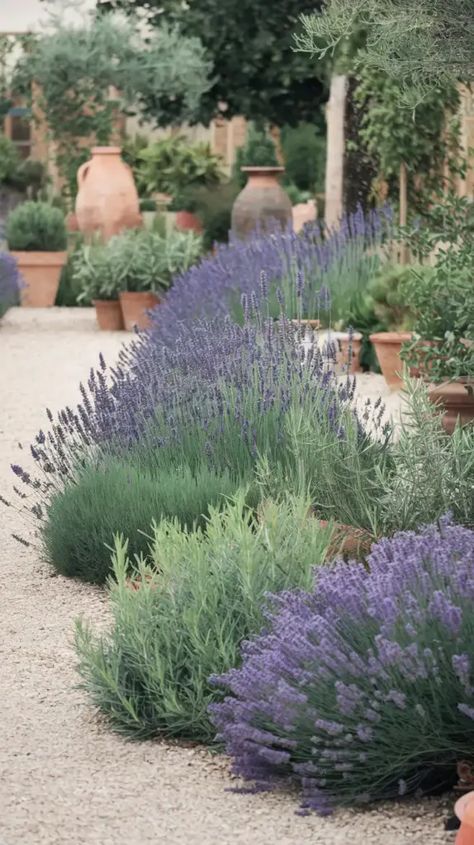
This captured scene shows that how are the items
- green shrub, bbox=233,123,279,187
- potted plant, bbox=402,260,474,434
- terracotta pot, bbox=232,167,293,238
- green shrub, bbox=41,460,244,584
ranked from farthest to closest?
green shrub, bbox=233,123,279,187
terracotta pot, bbox=232,167,293,238
potted plant, bbox=402,260,474,434
green shrub, bbox=41,460,244,584

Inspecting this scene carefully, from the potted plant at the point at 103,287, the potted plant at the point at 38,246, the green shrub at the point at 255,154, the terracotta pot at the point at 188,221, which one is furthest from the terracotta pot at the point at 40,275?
the green shrub at the point at 255,154

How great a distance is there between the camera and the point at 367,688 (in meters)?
3.00

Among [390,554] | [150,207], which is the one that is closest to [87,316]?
[150,207]

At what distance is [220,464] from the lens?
4895 mm

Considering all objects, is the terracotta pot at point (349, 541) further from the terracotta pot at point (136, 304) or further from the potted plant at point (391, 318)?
the terracotta pot at point (136, 304)

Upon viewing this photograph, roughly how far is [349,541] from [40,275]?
10.4 meters

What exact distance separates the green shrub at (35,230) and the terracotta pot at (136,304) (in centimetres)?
249

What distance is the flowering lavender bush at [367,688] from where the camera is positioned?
2924 millimetres

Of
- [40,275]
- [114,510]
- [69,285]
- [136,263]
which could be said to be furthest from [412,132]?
[114,510]

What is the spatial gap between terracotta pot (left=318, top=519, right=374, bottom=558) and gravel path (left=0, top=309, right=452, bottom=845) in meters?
0.69

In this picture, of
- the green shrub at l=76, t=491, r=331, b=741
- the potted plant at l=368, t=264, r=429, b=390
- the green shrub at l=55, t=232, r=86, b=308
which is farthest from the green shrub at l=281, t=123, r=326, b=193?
the green shrub at l=76, t=491, r=331, b=741

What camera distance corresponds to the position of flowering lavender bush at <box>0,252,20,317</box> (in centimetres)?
1255

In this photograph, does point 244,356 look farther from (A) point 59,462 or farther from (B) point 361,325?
(B) point 361,325

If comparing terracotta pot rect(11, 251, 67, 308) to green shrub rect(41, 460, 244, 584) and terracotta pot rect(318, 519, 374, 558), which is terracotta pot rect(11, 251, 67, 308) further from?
terracotta pot rect(318, 519, 374, 558)
